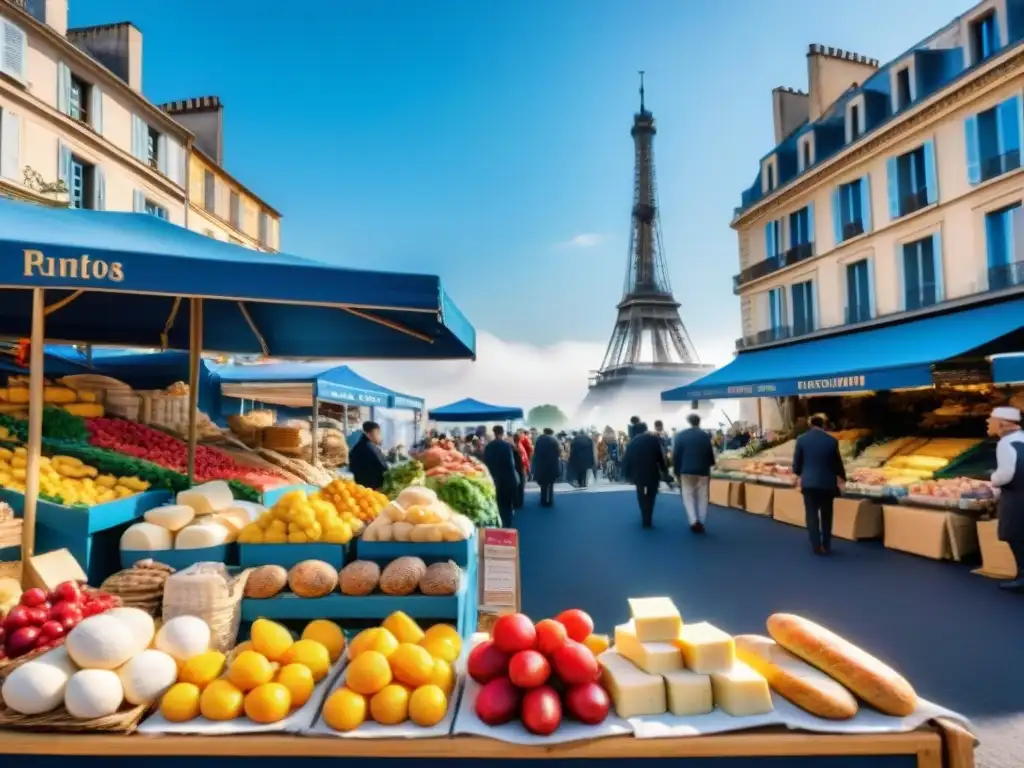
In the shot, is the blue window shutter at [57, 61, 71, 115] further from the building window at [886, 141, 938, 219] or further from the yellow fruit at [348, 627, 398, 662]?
the building window at [886, 141, 938, 219]

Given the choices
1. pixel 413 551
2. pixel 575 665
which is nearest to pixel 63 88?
pixel 413 551

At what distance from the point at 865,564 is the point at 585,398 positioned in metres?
50.2

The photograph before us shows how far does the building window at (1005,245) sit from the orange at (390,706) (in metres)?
15.4

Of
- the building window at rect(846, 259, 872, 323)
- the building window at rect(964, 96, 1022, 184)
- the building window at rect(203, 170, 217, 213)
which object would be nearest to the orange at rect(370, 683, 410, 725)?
the building window at rect(964, 96, 1022, 184)

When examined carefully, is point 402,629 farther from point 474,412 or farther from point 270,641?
point 474,412

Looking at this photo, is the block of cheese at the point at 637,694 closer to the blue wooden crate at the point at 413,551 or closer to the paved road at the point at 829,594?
the blue wooden crate at the point at 413,551

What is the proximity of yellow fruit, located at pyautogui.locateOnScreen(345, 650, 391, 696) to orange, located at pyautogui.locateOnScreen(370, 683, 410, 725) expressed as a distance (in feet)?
0.09

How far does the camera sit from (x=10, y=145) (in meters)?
14.2

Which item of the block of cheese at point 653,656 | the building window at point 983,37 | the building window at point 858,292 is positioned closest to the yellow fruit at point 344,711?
the block of cheese at point 653,656

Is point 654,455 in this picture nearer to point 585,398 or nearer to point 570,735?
point 570,735

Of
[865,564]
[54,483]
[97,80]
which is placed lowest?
[865,564]

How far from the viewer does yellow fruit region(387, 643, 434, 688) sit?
2111 millimetres

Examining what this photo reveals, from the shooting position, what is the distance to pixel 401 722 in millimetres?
2020

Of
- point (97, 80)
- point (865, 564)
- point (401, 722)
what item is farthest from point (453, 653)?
point (97, 80)
